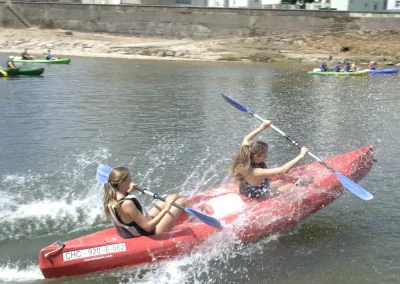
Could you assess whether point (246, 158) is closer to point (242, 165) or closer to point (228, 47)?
point (242, 165)

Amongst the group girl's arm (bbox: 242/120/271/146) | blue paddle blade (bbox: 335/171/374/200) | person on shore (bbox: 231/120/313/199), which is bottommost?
blue paddle blade (bbox: 335/171/374/200)

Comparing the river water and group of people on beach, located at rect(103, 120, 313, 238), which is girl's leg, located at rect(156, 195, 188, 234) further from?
the river water

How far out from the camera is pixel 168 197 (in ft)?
22.3

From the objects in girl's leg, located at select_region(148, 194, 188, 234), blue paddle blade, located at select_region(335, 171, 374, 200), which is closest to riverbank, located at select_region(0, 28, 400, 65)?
blue paddle blade, located at select_region(335, 171, 374, 200)

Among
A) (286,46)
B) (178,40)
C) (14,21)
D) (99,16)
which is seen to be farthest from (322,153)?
(14,21)

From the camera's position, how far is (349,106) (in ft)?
62.6

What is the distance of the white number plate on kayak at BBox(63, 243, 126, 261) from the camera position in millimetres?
6309

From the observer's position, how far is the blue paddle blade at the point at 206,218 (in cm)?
656

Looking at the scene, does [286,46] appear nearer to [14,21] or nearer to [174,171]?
[14,21]

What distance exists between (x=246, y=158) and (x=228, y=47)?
122ft

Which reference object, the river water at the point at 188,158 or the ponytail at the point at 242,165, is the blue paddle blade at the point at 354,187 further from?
the ponytail at the point at 242,165

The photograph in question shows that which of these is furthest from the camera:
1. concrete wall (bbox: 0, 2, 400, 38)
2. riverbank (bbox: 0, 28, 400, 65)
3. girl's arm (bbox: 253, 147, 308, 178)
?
concrete wall (bbox: 0, 2, 400, 38)

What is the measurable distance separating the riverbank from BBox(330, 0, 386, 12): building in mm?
12254

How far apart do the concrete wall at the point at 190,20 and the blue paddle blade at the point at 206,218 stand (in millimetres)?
39862
